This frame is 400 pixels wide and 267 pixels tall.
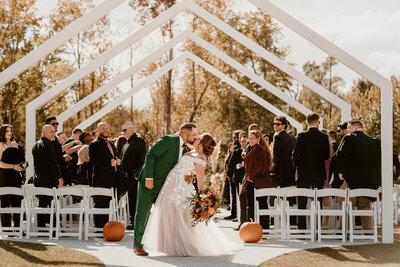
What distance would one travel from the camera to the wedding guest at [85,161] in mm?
12667

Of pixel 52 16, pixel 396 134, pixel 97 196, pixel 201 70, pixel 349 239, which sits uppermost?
pixel 52 16

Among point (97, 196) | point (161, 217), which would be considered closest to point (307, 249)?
point (161, 217)

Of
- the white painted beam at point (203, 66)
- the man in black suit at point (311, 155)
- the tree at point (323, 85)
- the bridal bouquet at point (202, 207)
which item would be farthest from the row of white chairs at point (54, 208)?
the tree at point (323, 85)

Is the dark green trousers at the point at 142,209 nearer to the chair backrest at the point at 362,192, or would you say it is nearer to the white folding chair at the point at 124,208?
the white folding chair at the point at 124,208

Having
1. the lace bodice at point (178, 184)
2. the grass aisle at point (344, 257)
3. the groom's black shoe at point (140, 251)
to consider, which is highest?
the lace bodice at point (178, 184)

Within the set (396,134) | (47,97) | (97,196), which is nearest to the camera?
(97,196)

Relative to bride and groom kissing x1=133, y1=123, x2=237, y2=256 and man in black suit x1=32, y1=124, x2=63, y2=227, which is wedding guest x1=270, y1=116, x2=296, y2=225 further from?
man in black suit x1=32, y1=124, x2=63, y2=227

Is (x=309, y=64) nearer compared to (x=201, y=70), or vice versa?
(x=201, y=70)

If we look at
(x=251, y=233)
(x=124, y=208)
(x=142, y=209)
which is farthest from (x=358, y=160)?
(x=124, y=208)

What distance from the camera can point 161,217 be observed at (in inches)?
350

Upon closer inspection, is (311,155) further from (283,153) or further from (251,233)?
(251,233)

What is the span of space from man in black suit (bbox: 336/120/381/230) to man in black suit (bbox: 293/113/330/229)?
0.33 meters

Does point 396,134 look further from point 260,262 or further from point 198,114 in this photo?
point 260,262

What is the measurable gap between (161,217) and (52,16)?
28475 mm
